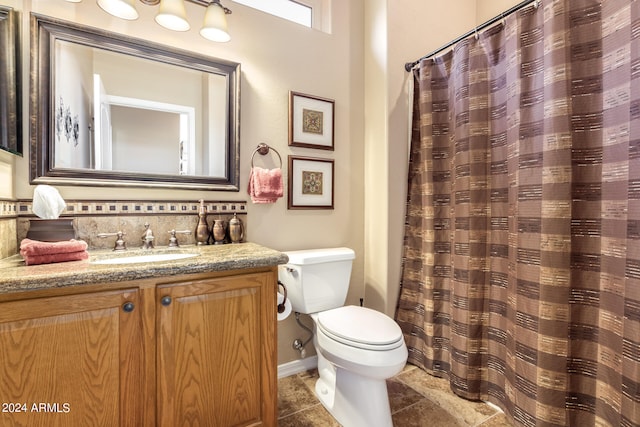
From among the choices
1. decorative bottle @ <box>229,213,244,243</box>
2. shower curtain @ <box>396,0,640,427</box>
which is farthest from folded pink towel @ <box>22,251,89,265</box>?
shower curtain @ <box>396,0,640,427</box>

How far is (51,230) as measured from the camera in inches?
45.1

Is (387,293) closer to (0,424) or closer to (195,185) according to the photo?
(195,185)

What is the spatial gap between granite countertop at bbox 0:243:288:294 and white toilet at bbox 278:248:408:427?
44cm

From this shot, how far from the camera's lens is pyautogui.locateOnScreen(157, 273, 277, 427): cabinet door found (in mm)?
996

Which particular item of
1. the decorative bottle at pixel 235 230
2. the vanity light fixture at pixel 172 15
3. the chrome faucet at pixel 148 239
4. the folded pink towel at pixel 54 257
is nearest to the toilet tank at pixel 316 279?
the decorative bottle at pixel 235 230

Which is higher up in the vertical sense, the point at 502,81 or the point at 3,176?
the point at 502,81

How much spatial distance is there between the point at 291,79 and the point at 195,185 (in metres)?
0.87

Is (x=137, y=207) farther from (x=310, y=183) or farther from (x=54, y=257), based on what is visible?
(x=310, y=183)

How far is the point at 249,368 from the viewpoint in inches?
44.9

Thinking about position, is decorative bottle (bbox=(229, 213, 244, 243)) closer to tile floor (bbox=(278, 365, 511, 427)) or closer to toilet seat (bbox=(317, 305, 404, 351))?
toilet seat (bbox=(317, 305, 404, 351))

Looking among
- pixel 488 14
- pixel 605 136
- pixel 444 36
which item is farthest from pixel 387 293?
pixel 488 14

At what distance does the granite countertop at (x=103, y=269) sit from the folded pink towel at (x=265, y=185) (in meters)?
0.43

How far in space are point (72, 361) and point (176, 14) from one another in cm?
142

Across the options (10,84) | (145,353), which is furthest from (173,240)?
(10,84)
